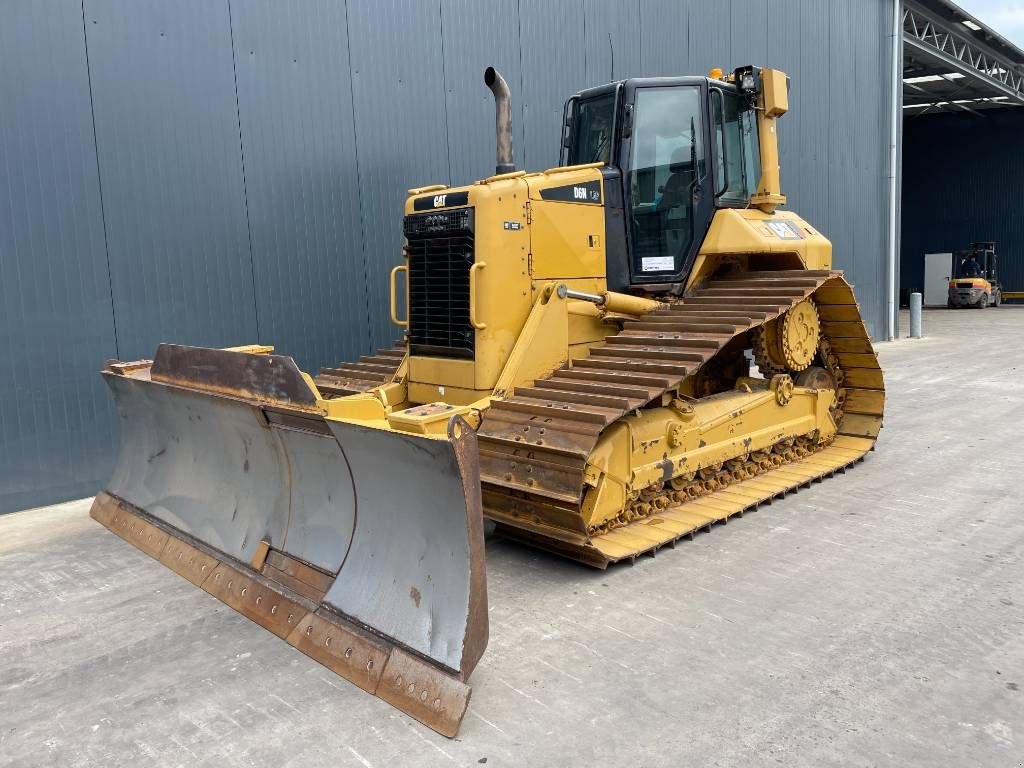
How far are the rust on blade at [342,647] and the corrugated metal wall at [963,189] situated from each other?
3561 centimetres

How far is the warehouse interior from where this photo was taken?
30531 millimetres

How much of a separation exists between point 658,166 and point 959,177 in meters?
33.4

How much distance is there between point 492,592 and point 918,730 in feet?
7.20

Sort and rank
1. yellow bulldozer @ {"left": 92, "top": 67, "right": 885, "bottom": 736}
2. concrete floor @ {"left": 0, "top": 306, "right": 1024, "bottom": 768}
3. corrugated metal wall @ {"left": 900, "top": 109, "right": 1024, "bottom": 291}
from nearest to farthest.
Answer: concrete floor @ {"left": 0, "top": 306, "right": 1024, "bottom": 768}
yellow bulldozer @ {"left": 92, "top": 67, "right": 885, "bottom": 736}
corrugated metal wall @ {"left": 900, "top": 109, "right": 1024, "bottom": 291}

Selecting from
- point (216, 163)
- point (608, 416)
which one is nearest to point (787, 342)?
point (608, 416)

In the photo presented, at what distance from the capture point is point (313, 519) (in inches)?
166

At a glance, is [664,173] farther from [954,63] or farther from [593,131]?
[954,63]

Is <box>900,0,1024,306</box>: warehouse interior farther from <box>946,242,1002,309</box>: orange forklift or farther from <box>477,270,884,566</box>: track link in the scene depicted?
<box>477,270,884,566</box>: track link

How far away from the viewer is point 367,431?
3.65 meters

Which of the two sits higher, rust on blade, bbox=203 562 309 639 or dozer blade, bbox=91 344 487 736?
dozer blade, bbox=91 344 487 736

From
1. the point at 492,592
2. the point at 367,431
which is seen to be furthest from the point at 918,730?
the point at 367,431

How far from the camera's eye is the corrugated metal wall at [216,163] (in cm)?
640

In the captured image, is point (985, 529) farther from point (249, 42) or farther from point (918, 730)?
point (249, 42)

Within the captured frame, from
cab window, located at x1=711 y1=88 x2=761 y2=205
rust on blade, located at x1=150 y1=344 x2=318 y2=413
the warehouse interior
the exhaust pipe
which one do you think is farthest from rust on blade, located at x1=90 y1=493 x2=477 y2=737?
the warehouse interior
